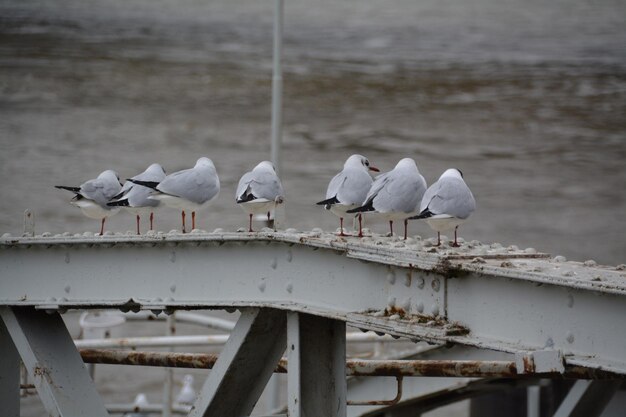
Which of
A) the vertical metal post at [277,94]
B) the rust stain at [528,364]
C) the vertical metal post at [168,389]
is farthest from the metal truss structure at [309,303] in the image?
the vertical metal post at [168,389]

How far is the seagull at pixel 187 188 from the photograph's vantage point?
5859 mm

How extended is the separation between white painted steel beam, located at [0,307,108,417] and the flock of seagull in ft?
2.32

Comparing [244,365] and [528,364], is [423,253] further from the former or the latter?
[244,365]

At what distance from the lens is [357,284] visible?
15.0ft

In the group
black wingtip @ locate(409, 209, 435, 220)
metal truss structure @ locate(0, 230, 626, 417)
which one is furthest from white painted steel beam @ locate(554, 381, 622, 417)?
black wingtip @ locate(409, 209, 435, 220)

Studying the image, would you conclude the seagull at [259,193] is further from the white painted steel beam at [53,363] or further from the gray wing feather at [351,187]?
the white painted steel beam at [53,363]

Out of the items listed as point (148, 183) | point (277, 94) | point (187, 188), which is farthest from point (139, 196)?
point (277, 94)

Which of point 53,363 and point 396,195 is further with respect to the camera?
point 53,363

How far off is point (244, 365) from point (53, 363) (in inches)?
48.8

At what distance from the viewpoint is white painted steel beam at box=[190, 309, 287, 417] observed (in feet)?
15.9

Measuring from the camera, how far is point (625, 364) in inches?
136

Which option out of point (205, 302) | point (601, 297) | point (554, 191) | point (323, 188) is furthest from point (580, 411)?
point (554, 191)

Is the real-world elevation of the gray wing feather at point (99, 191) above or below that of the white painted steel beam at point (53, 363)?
above

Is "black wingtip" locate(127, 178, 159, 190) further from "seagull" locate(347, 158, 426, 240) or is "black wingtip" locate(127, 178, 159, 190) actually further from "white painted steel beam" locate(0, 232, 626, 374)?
"seagull" locate(347, 158, 426, 240)
